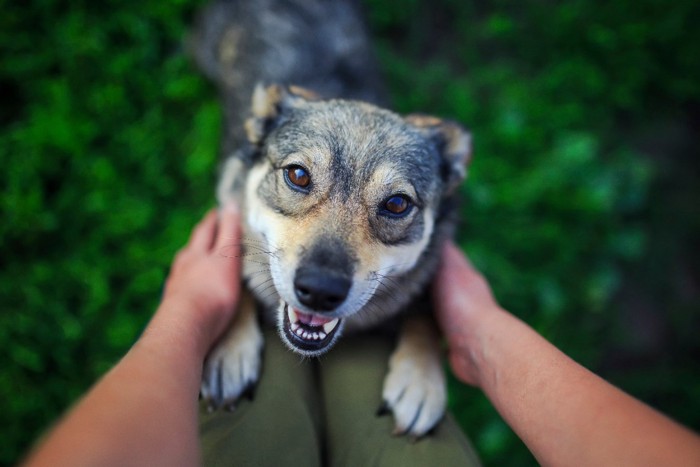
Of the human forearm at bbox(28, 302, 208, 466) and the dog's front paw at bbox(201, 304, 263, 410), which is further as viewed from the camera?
the dog's front paw at bbox(201, 304, 263, 410)

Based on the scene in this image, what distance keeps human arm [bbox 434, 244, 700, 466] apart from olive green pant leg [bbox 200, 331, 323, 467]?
1007 mm

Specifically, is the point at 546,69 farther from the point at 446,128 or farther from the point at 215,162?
the point at 215,162

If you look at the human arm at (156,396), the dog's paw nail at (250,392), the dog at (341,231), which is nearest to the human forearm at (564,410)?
the dog at (341,231)

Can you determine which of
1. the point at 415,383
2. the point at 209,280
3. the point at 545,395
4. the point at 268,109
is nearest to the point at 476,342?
the point at 415,383

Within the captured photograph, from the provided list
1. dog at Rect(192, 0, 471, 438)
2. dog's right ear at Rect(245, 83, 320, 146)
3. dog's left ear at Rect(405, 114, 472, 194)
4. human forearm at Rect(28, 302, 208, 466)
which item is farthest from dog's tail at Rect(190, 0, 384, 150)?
human forearm at Rect(28, 302, 208, 466)

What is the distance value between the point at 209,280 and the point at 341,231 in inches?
37.2

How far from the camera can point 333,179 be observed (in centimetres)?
251

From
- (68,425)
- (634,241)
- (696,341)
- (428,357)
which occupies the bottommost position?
(696,341)

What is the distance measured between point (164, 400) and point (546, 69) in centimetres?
508

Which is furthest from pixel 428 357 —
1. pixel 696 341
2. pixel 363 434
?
pixel 696 341

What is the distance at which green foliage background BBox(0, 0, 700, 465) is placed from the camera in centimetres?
391

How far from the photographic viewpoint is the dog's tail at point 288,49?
3914 millimetres

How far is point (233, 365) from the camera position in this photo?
2.57 meters

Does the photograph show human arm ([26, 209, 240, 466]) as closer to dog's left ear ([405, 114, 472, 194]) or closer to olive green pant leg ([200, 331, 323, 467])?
olive green pant leg ([200, 331, 323, 467])
